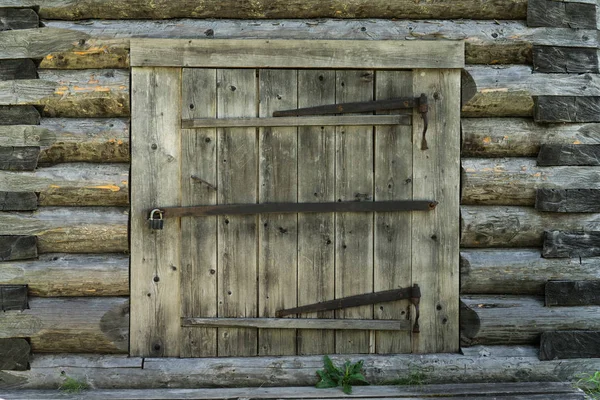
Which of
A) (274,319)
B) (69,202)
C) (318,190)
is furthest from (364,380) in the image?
(69,202)

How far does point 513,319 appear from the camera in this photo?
3764 millimetres

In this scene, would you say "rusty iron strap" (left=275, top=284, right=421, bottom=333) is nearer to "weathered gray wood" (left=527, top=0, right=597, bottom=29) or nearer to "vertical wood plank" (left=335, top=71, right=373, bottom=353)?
"vertical wood plank" (left=335, top=71, right=373, bottom=353)

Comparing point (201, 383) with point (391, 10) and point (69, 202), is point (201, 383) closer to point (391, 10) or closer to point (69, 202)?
point (69, 202)

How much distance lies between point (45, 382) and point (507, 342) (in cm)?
306

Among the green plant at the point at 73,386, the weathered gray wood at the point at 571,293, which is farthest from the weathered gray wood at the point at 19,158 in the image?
the weathered gray wood at the point at 571,293

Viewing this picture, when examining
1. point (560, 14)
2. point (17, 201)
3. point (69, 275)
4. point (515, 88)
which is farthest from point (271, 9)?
point (69, 275)

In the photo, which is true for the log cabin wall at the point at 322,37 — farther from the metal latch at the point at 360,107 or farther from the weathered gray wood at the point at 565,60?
the metal latch at the point at 360,107

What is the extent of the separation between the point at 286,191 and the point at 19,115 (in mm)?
1823

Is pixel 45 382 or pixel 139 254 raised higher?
pixel 139 254

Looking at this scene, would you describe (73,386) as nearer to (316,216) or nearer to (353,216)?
(316,216)

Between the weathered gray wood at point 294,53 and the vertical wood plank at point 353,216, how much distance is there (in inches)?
5.3

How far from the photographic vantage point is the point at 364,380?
3590 millimetres

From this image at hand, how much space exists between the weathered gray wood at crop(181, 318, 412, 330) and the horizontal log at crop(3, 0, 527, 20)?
2.02m

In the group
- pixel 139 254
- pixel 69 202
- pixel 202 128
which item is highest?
pixel 202 128
